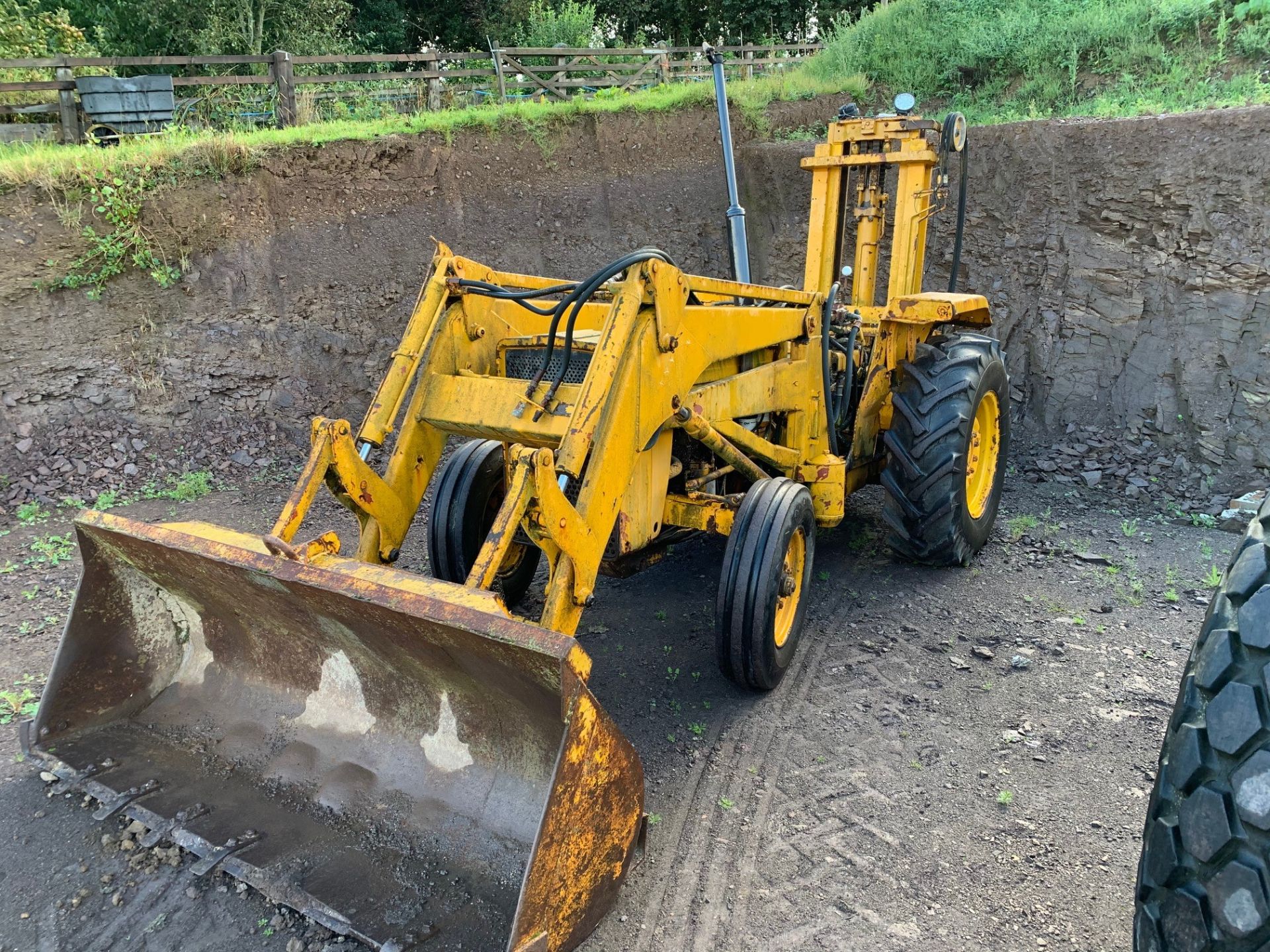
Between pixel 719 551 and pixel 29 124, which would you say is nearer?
pixel 719 551

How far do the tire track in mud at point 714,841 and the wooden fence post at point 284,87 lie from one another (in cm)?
948

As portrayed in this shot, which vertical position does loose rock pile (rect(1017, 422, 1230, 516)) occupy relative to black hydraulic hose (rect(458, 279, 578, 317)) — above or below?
below

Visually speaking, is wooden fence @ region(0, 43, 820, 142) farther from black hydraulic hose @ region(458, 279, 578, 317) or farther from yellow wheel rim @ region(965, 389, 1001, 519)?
yellow wheel rim @ region(965, 389, 1001, 519)

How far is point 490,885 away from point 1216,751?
77.8 inches

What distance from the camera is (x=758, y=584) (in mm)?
3793

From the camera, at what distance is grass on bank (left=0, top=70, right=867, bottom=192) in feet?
23.4

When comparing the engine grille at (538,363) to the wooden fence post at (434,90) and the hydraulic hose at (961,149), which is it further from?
the wooden fence post at (434,90)

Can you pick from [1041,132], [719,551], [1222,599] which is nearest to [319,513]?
[719,551]

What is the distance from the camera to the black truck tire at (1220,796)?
63.3 inches

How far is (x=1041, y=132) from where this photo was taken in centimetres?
737

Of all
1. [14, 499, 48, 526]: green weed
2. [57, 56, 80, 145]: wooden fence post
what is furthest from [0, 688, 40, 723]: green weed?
[57, 56, 80, 145]: wooden fence post

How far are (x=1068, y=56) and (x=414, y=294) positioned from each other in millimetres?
7177

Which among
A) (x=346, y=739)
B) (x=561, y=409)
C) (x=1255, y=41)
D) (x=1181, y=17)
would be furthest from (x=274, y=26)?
(x=346, y=739)

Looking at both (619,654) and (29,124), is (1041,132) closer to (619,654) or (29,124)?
(619,654)
